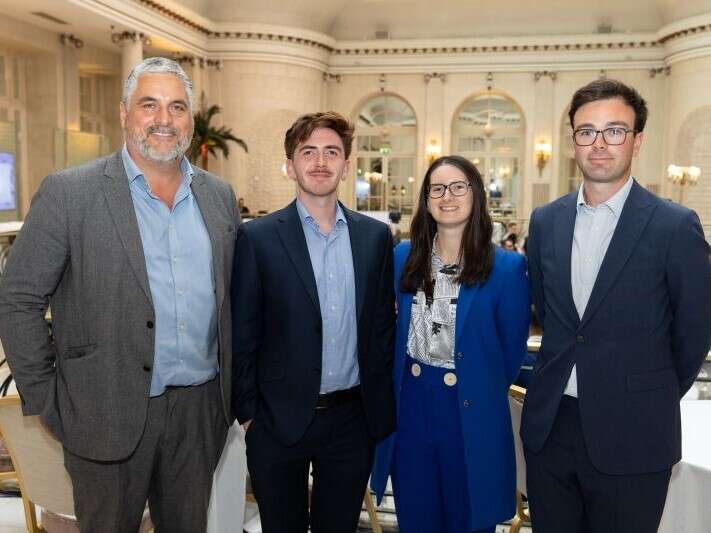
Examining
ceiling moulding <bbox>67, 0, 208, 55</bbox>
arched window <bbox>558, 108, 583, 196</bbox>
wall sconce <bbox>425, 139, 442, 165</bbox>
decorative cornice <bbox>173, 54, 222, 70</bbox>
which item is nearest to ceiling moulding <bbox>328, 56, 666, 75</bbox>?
arched window <bbox>558, 108, 583, 196</bbox>

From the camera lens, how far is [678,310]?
192cm

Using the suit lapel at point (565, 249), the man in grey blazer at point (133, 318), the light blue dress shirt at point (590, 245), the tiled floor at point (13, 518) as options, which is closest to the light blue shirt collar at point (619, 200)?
the light blue dress shirt at point (590, 245)

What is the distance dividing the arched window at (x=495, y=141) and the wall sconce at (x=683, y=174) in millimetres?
5052

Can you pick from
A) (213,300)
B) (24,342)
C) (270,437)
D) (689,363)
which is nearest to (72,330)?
(24,342)

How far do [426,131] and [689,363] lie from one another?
1770cm

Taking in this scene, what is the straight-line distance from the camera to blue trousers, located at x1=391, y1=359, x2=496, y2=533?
2.25 m

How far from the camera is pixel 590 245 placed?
2.05 m

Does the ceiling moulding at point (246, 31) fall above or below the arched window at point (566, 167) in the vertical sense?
above

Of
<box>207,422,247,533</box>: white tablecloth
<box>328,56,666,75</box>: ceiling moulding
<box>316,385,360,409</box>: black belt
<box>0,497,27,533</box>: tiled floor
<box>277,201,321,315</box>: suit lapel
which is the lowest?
<box>0,497,27,533</box>: tiled floor

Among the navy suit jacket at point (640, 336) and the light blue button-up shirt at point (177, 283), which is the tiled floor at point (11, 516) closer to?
the light blue button-up shirt at point (177, 283)

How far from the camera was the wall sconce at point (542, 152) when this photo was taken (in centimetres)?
1822

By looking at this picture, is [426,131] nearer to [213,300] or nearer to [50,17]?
[50,17]

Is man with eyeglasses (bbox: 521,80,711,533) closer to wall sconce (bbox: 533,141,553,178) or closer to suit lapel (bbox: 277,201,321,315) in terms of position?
suit lapel (bbox: 277,201,321,315)

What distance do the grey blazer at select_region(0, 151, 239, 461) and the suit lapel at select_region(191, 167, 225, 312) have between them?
242 mm
